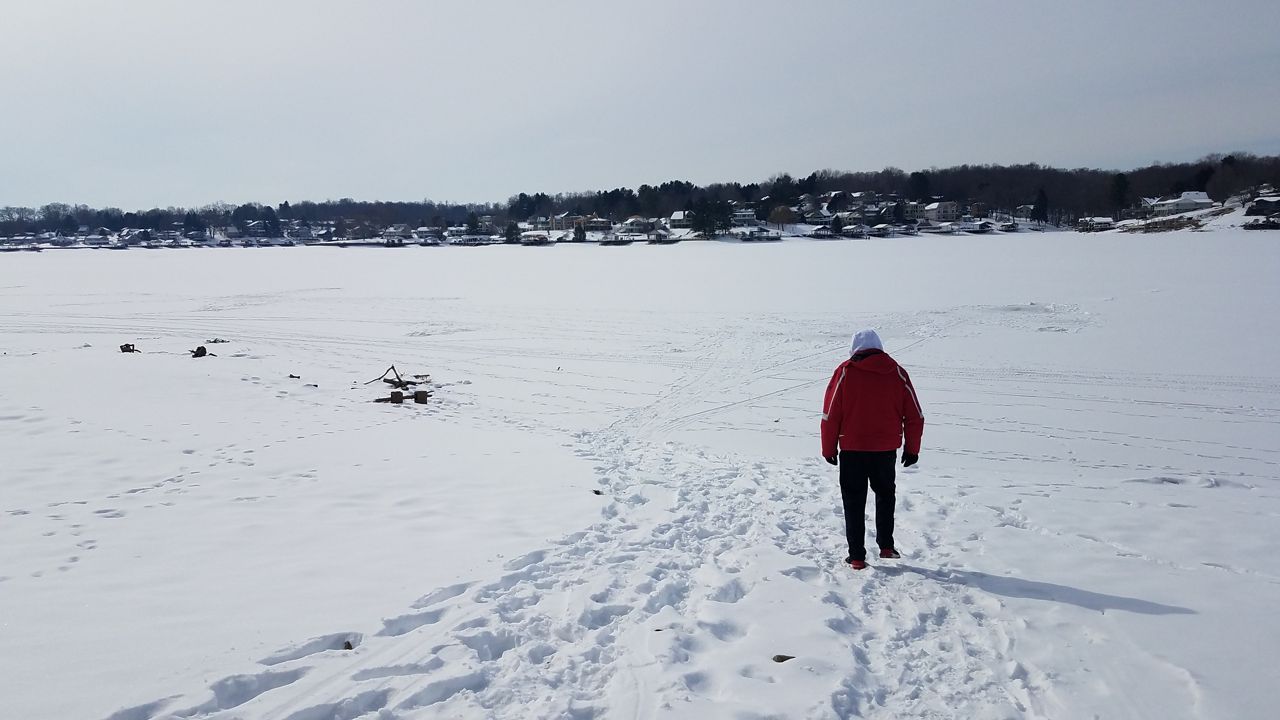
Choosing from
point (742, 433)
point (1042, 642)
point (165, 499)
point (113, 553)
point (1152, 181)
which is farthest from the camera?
point (1152, 181)

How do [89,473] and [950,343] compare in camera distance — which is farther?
[950,343]

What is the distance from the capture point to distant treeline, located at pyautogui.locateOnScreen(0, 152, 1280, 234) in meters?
106

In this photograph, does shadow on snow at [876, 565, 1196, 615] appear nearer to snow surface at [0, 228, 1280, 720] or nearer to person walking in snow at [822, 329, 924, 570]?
snow surface at [0, 228, 1280, 720]

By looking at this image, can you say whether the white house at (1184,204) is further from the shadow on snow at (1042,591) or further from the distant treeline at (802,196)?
the shadow on snow at (1042,591)

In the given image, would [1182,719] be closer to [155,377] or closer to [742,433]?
[742,433]

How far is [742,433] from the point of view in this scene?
31.4 ft

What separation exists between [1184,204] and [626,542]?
112m

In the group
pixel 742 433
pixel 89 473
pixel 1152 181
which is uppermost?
pixel 1152 181

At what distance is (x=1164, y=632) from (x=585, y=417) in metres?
7.79

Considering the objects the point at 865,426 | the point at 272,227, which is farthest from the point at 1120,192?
the point at 272,227

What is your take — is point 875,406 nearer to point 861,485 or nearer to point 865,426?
point 865,426

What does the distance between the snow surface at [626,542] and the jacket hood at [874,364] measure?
4.62 feet

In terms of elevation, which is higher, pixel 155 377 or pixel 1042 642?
pixel 155 377

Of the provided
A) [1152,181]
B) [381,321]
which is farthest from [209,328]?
[1152,181]
